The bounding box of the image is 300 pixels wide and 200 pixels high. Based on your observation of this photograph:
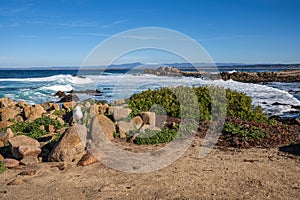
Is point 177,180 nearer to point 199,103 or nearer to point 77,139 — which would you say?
point 77,139

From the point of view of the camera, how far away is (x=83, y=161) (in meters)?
7.47

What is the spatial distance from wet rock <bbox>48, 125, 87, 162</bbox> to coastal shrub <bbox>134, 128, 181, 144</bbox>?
1730mm

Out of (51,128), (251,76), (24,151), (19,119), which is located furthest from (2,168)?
(251,76)

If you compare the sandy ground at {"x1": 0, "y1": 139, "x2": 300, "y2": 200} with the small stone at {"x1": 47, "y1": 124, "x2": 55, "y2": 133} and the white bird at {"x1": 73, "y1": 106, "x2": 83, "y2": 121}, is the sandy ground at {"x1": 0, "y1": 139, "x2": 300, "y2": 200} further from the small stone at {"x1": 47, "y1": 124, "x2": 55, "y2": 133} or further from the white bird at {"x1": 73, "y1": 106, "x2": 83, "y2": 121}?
the white bird at {"x1": 73, "y1": 106, "x2": 83, "y2": 121}

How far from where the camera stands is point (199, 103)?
11344mm

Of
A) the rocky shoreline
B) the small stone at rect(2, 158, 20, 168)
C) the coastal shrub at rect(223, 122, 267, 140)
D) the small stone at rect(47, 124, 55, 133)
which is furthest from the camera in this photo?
the rocky shoreline

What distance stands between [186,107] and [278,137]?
3.11 metres

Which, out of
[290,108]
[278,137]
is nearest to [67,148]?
[278,137]

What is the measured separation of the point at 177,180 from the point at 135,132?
11.0ft

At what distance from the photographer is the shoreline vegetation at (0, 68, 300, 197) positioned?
25.1 feet

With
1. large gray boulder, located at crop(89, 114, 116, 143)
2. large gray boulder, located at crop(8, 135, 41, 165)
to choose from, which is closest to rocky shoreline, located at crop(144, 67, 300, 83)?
large gray boulder, located at crop(89, 114, 116, 143)

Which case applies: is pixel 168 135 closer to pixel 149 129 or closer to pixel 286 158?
pixel 149 129

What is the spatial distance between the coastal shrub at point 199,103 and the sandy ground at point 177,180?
327 centimetres

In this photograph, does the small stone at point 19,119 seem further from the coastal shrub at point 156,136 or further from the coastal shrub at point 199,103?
the coastal shrub at point 156,136
